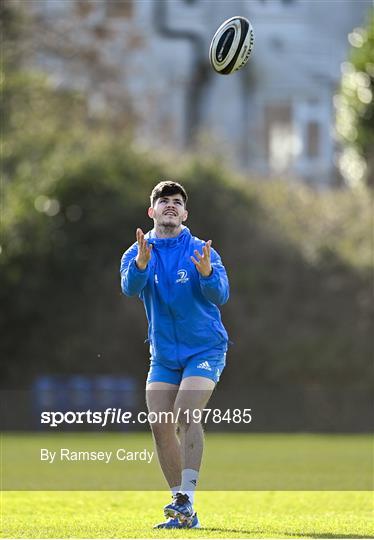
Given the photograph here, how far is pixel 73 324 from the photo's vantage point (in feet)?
88.4

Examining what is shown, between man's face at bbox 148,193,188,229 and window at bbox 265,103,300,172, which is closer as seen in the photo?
man's face at bbox 148,193,188,229

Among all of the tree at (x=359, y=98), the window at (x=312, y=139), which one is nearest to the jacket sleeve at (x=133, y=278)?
the tree at (x=359, y=98)

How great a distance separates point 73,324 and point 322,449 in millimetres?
8082

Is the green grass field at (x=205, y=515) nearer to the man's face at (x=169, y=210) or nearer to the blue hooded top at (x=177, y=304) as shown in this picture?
the blue hooded top at (x=177, y=304)

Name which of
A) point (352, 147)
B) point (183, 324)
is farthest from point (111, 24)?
point (183, 324)

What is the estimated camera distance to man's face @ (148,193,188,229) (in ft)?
28.5

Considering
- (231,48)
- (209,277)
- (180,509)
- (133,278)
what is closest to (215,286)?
(209,277)

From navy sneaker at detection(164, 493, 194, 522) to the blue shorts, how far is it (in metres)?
0.74

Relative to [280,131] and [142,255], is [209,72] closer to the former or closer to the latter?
[280,131]

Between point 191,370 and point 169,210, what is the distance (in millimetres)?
991

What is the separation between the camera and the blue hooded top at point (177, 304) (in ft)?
28.4

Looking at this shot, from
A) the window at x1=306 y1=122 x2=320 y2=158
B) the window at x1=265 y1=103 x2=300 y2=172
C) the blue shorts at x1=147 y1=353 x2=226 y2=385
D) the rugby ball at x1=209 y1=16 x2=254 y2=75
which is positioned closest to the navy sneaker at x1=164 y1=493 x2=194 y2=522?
the blue shorts at x1=147 y1=353 x2=226 y2=385

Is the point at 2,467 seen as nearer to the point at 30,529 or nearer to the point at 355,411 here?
the point at 30,529

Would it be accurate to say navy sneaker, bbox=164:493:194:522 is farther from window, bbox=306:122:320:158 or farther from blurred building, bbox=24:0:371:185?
window, bbox=306:122:320:158
